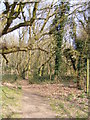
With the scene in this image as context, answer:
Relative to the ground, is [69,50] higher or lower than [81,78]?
higher

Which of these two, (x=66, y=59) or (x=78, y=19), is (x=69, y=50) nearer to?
(x=66, y=59)

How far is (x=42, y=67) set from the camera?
30.7 ft

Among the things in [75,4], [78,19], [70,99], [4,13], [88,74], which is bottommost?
[70,99]

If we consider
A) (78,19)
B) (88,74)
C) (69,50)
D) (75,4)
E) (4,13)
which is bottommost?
(88,74)

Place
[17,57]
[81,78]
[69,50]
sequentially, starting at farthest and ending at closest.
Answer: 1. [17,57]
2. [69,50]
3. [81,78]

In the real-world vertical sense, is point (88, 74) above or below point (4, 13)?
below

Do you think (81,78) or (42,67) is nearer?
(81,78)

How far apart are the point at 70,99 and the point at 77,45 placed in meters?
2.66

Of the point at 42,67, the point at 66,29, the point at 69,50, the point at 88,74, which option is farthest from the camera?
the point at 42,67

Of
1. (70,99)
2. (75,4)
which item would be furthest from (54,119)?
(75,4)

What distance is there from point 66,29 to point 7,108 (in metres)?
5.09

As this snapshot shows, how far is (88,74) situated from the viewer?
507 cm

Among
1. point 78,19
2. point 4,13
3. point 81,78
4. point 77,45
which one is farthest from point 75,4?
Answer: point 4,13

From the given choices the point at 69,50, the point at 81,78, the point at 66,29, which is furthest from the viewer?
the point at 66,29
